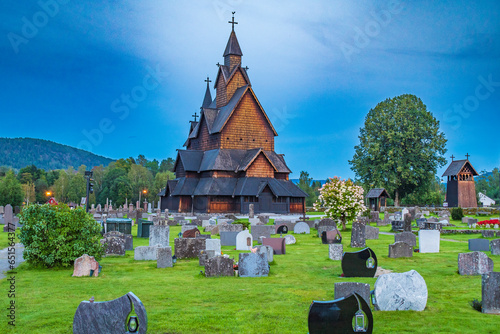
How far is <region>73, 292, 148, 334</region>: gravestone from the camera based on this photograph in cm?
752

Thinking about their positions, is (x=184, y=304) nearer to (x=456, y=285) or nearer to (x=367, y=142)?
(x=456, y=285)

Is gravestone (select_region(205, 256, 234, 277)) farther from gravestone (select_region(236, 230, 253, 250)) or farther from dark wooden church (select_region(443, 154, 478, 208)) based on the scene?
dark wooden church (select_region(443, 154, 478, 208))

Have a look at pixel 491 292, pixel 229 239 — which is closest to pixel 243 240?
pixel 229 239

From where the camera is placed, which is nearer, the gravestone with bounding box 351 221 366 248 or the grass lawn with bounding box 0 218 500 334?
the grass lawn with bounding box 0 218 500 334

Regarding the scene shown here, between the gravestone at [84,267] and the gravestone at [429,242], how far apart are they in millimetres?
12271

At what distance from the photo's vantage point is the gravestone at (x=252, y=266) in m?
13.7

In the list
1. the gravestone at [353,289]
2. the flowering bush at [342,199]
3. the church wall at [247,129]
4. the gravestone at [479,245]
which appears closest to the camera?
the gravestone at [353,289]

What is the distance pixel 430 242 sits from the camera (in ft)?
63.7

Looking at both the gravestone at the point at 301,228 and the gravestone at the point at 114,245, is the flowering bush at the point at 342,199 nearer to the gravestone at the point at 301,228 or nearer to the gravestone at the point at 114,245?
the gravestone at the point at 301,228

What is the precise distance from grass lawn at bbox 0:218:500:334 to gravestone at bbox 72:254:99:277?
241 mm

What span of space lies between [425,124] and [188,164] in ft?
105

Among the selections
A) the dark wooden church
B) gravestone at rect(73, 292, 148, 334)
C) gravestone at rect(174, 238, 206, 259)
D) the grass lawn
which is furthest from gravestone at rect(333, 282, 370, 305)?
the dark wooden church

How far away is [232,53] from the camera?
6506 centimetres

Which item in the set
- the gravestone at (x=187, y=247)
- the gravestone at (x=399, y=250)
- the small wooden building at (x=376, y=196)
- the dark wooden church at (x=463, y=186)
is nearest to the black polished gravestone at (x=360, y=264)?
the gravestone at (x=399, y=250)
